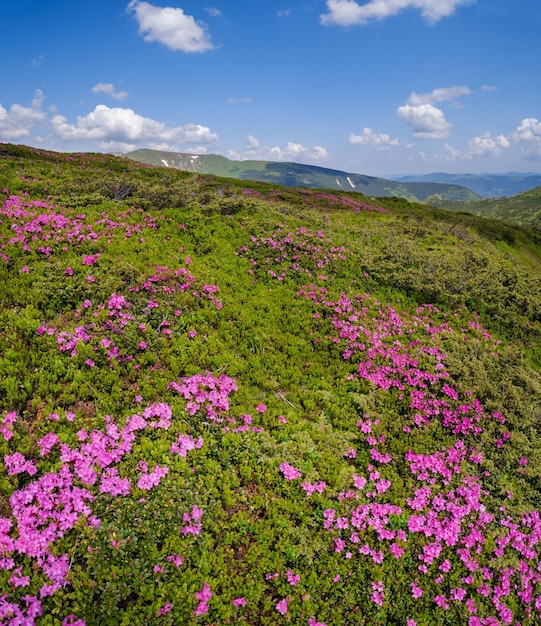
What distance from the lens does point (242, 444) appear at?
8.83 m

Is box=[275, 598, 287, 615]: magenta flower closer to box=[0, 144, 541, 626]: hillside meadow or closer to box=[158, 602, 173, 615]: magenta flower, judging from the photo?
box=[0, 144, 541, 626]: hillside meadow

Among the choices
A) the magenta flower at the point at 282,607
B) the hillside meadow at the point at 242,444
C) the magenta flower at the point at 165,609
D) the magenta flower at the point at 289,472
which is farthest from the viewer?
Answer: the magenta flower at the point at 289,472

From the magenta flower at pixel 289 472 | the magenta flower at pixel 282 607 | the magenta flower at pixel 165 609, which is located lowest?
the magenta flower at pixel 282 607

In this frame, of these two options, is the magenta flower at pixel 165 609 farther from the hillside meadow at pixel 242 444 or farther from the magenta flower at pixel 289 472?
the magenta flower at pixel 289 472

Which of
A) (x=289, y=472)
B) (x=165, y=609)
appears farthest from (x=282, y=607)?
(x=289, y=472)

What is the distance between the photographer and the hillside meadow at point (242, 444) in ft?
21.0

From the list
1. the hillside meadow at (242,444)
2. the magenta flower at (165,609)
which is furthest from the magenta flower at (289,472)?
the magenta flower at (165,609)

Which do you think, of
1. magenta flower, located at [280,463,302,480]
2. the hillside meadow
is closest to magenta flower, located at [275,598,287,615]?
the hillside meadow

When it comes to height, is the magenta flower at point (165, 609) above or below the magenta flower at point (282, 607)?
above

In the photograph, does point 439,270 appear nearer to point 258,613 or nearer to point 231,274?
point 231,274

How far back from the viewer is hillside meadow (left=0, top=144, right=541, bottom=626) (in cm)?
640

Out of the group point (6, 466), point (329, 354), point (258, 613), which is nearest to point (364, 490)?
point (258, 613)

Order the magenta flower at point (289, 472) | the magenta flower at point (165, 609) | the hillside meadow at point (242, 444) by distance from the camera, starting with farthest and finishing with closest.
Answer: the magenta flower at point (289, 472), the hillside meadow at point (242, 444), the magenta flower at point (165, 609)

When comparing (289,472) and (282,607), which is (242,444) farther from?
(282,607)
